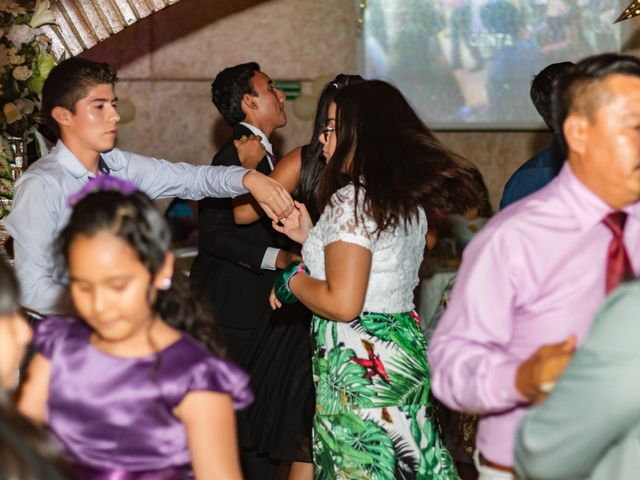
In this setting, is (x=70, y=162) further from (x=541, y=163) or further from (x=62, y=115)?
(x=541, y=163)

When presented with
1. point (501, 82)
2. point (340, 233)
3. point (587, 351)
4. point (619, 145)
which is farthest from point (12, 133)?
point (501, 82)

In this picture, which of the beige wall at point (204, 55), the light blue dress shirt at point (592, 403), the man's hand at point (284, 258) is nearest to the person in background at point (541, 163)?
the man's hand at point (284, 258)

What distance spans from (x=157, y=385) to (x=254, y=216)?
6.67 feet

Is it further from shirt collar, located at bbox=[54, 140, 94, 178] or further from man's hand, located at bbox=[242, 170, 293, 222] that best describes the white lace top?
shirt collar, located at bbox=[54, 140, 94, 178]

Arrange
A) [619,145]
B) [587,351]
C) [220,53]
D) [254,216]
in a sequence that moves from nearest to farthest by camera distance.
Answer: [587,351], [619,145], [254,216], [220,53]

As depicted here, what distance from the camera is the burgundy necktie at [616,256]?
6.95 feet

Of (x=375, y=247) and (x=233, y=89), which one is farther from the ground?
(x=233, y=89)

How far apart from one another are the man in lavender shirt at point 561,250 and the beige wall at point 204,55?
4746 millimetres

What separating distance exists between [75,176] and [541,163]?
61.3 inches

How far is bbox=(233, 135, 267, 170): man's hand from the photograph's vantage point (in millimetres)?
4305

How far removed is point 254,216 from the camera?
4.16 m

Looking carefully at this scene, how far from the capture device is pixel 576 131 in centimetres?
213

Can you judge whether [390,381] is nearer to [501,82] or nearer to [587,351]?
[587,351]

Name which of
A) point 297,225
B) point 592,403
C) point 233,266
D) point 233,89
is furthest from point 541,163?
point 592,403
